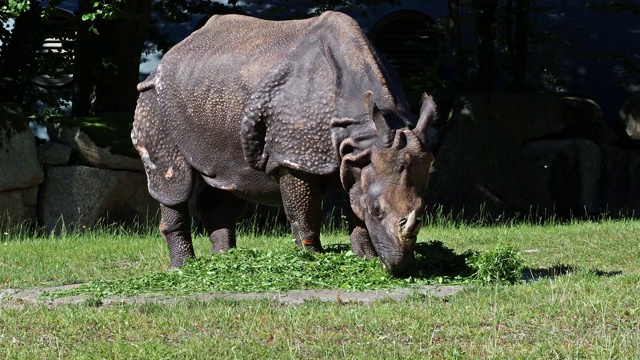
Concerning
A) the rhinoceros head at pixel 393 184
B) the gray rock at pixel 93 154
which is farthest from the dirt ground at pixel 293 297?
the gray rock at pixel 93 154

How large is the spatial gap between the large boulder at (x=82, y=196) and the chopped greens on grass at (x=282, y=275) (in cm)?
534

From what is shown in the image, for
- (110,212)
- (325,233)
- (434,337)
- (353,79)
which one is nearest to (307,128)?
(353,79)

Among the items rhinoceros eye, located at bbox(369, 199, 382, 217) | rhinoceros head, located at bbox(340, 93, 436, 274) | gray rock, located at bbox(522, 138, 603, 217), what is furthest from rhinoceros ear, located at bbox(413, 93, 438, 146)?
gray rock, located at bbox(522, 138, 603, 217)

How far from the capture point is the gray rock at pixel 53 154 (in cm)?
1499

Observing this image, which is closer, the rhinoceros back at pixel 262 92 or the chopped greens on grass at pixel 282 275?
the chopped greens on grass at pixel 282 275

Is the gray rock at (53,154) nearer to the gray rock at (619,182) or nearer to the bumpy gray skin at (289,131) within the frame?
the bumpy gray skin at (289,131)

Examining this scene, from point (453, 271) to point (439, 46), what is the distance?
9.29 m

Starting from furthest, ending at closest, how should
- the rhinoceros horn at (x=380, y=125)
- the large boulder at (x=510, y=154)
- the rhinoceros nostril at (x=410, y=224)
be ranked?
the large boulder at (x=510, y=154) → the rhinoceros horn at (x=380, y=125) → the rhinoceros nostril at (x=410, y=224)

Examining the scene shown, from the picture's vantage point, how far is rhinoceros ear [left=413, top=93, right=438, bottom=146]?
348 inches

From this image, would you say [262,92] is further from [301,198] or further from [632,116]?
[632,116]

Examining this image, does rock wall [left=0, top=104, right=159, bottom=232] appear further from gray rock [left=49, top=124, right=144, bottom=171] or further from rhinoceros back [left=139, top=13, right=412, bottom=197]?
rhinoceros back [left=139, top=13, right=412, bottom=197]

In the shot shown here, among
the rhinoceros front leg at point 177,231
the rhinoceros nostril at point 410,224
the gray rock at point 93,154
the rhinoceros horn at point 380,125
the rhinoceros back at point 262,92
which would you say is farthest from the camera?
the gray rock at point 93,154

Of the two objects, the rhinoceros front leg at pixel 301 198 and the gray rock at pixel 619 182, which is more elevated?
the rhinoceros front leg at pixel 301 198

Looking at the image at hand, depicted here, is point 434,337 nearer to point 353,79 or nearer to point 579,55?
point 353,79
